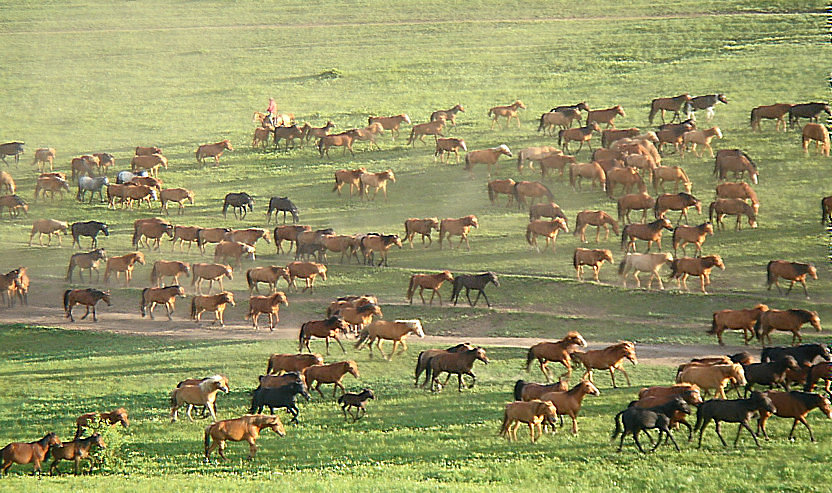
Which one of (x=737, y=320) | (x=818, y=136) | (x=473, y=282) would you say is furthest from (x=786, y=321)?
(x=818, y=136)

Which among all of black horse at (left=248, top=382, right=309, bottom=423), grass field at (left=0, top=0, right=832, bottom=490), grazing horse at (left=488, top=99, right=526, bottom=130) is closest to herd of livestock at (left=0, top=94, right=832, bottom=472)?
black horse at (left=248, top=382, right=309, bottom=423)

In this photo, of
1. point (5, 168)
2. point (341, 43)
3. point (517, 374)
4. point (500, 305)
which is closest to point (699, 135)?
point (500, 305)

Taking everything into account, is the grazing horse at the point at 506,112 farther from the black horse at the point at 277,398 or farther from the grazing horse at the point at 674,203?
the black horse at the point at 277,398

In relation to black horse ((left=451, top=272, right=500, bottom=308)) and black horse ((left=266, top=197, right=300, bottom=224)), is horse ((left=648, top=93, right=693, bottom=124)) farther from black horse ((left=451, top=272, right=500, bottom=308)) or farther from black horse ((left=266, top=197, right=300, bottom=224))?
black horse ((left=451, top=272, right=500, bottom=308))

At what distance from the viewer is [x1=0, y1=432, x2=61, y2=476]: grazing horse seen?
20141mm

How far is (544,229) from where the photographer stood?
34656 millimetres

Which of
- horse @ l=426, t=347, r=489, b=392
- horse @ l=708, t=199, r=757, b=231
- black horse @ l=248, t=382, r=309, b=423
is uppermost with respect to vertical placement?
horse @ l=708, t=199, r=757, b=231

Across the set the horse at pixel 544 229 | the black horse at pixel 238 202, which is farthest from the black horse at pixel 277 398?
the black horse at pixel 238 202

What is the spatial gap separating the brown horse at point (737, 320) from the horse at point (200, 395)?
41.1 ft

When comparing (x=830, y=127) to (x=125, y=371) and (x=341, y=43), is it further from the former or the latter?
(x=341, y=43)

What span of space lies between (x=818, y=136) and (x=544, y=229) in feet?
44.8

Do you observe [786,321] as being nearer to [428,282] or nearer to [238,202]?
[428,282]

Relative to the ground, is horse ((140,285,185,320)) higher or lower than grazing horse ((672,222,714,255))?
lower

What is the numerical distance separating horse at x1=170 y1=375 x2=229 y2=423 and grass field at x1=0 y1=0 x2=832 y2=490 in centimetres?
60
